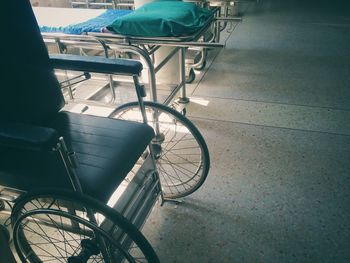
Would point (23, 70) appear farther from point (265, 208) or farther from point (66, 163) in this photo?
point (265, 208)

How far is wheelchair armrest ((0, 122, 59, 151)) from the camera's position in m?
0.67

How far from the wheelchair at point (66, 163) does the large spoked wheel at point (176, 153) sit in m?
0.02

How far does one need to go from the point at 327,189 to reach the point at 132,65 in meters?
1.14

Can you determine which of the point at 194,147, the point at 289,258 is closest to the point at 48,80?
the point at 194,147

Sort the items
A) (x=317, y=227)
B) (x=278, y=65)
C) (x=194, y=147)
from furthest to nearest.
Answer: (x=278, y=65) < (x=194, y=147) < (x=317, y=227)

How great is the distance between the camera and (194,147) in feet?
6.00

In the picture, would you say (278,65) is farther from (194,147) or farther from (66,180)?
(66,180)

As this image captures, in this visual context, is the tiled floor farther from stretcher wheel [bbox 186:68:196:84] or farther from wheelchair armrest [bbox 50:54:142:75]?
wheelchair armrest [bbox 50:54:142:75]

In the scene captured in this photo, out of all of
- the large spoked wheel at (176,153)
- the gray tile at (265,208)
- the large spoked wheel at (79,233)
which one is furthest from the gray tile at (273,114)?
the large spoked wheel at (79,233)

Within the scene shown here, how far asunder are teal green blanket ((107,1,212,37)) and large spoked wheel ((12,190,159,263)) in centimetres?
91

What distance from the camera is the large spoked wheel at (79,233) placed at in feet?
2.72

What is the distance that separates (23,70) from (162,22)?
677mm

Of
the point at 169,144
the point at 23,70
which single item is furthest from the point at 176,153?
the point at 23,70

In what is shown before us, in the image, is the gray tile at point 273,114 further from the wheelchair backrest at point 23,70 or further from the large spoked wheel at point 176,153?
the wheelchair backrest at point 23,70
